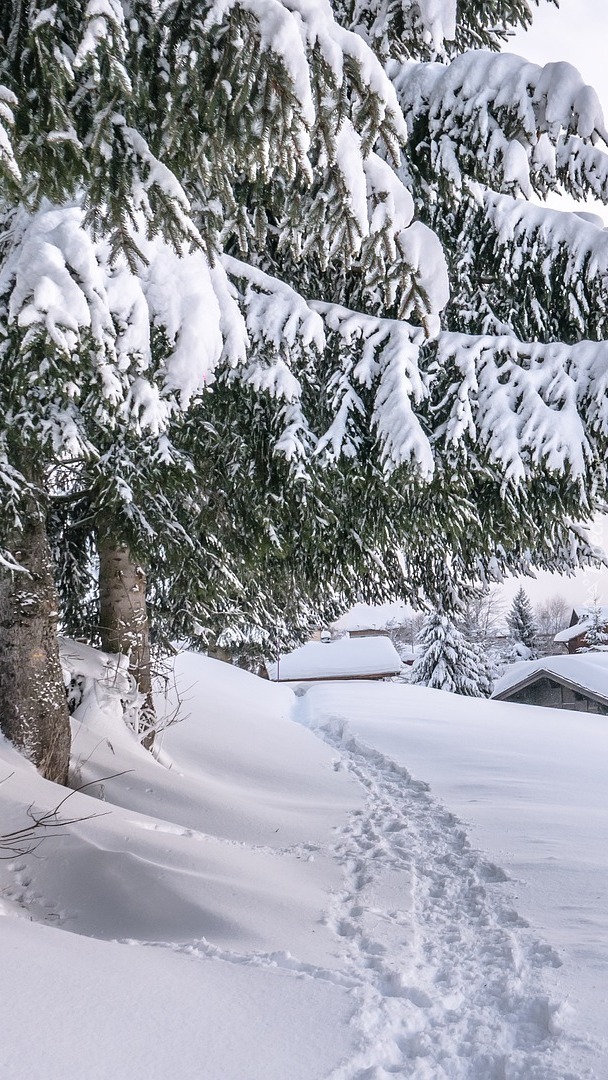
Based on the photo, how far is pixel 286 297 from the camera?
179 inches

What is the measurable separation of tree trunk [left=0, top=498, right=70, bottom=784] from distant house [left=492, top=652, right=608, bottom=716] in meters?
19.6

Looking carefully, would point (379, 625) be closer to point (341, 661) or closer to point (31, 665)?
point (341, 661)

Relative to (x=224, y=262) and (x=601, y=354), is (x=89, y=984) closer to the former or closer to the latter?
(x=224, y=262)

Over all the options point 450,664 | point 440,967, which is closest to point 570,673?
point 450,664

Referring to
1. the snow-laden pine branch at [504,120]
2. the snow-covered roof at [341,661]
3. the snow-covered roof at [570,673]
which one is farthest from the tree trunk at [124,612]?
the snow-covered roof at [341,661]

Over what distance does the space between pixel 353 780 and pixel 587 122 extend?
23.0ft

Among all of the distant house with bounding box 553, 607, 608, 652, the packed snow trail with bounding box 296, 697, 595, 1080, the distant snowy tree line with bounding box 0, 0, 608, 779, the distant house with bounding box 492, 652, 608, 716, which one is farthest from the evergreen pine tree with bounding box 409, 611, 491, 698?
the packed snow trail with bounding box 296, 697, 595, 1080

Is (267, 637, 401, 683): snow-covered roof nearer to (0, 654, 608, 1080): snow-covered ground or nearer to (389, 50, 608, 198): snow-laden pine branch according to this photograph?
(0, 654, 608, 1080): snow-covered ground

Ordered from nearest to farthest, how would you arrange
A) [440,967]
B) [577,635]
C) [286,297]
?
[440,967] → [286,297] → [577,635]

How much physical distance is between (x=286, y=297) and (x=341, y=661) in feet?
129

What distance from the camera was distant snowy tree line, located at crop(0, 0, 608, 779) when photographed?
2648mm

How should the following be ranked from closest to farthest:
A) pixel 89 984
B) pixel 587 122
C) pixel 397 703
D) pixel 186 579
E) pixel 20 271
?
pixel 89 984 < pixel 20 271 < pixel 587 122 < pixel 186 579 < pixel 397 703

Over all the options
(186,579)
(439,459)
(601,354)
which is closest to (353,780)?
(186,579)

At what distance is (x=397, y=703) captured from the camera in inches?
613
